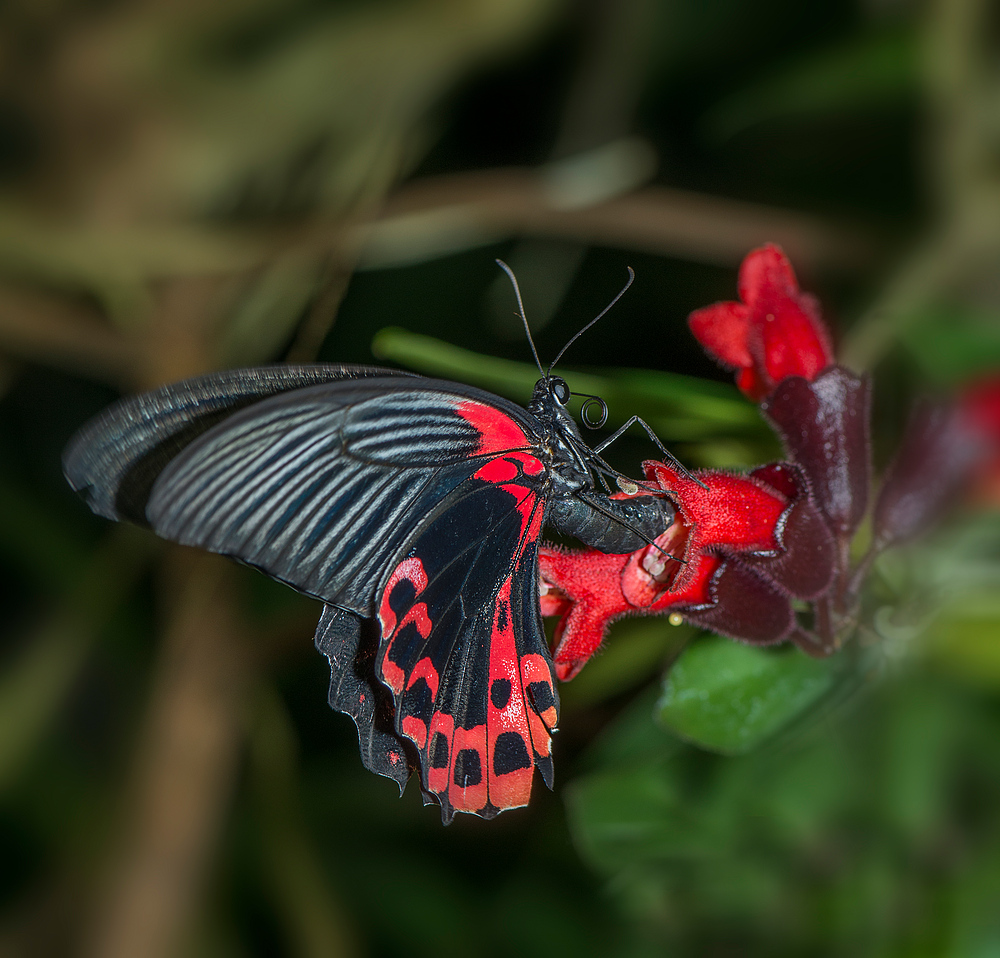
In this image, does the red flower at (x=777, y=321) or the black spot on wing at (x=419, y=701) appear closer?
the black spot on wing at (x=419, y=701)

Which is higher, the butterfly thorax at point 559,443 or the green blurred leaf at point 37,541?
the butterfly thorax at point 559,443

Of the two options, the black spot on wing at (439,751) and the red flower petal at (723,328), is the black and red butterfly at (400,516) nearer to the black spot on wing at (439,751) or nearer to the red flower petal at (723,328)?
the black spot on wing at (439,751)

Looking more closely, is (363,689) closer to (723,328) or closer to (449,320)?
(723,328)

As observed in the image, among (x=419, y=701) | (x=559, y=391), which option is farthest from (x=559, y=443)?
(x=419, y=701)

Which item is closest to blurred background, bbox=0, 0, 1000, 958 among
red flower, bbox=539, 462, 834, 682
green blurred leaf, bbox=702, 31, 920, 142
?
green blurred leaf, bbox=702, 31, 920, 142

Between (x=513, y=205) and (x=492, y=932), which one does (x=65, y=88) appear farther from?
(x=492, y=932)

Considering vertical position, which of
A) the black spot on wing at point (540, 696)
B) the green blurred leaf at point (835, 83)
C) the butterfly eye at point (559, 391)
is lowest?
the black spot on wing at point (540, 696)

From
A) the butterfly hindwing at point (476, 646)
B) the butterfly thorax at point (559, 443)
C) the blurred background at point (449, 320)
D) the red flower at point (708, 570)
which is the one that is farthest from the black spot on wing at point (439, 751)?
the blurred background at point (449, 320)

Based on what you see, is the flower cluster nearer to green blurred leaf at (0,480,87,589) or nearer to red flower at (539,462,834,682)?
red flower at (539,462,834,682)
